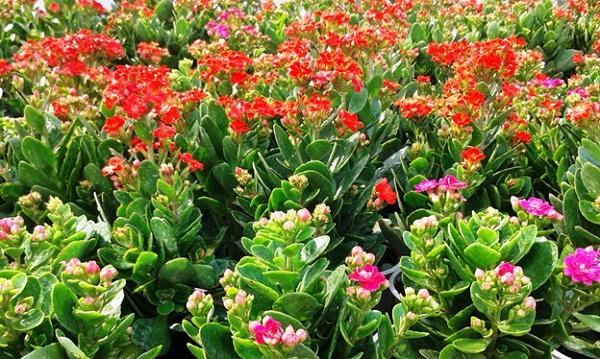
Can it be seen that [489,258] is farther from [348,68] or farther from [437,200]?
[348,68]

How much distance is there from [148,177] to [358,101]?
2.54 ft

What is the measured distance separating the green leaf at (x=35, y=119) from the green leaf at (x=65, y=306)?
1005 mm

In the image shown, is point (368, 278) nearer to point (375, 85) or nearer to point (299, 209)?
point (299, 209)

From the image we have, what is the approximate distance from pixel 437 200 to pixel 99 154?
1.11 meters

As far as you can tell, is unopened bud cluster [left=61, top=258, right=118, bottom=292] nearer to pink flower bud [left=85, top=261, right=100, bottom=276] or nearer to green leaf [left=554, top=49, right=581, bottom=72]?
pink flower bud [left=85, top=261, right=100, bottom=276]

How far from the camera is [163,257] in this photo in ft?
4.83

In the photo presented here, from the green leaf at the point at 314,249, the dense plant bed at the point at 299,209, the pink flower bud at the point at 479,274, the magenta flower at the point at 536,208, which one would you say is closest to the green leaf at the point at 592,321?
the dense plant bed at the point at 299,209

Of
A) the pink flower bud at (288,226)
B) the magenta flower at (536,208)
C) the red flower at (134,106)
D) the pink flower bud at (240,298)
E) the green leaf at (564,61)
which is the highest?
the red flower at (134,106)

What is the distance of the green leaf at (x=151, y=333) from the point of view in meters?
1.44

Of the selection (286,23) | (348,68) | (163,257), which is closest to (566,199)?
(348,68)

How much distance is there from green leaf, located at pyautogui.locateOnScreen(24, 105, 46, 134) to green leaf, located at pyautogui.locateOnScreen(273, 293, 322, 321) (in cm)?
128

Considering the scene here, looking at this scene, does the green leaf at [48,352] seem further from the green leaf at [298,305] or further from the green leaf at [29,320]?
the green leaf at [298,305]

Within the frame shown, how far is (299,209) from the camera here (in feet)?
5.17

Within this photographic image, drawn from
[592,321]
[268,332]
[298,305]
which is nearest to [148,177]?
[298,305]
